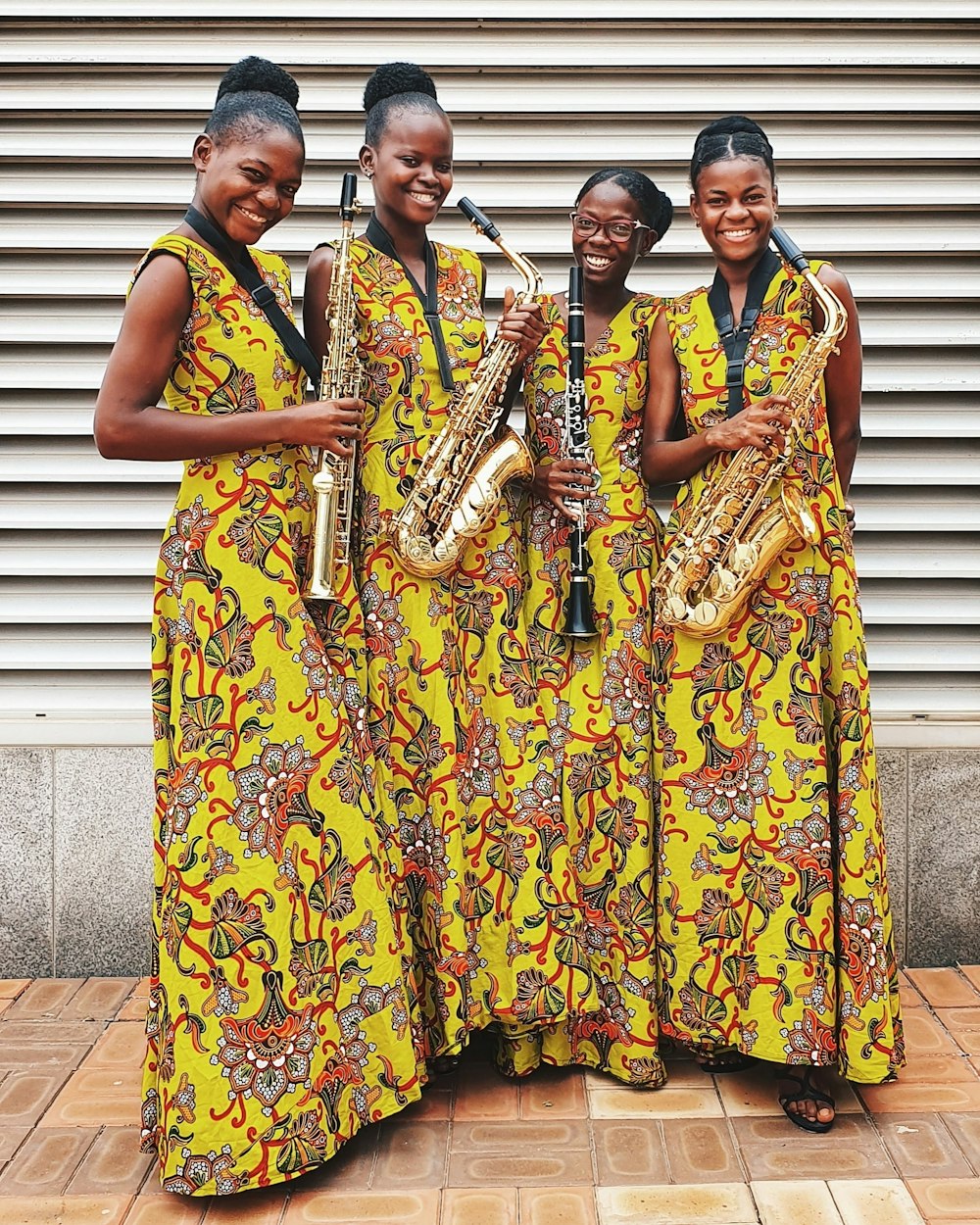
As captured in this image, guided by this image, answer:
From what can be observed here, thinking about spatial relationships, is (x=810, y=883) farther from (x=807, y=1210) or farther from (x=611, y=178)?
(x=611, y=178)

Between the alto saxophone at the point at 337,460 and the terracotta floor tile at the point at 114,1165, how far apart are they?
1673 mm

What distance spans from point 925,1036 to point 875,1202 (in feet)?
3.38

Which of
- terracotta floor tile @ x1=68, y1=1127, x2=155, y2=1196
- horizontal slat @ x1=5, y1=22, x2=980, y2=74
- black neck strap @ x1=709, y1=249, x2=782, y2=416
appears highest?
horizontal slat @ x1=5, y1=22, x2=980, y2=74

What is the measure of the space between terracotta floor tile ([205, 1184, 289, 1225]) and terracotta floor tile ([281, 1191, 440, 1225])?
0.10 feet

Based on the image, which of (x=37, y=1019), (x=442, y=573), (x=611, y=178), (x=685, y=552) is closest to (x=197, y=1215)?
(x=37, y=1019)

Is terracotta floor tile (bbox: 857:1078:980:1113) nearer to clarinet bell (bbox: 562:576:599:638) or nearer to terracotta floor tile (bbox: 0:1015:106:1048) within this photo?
clarinet bell (bbox: 562:576:599:638)

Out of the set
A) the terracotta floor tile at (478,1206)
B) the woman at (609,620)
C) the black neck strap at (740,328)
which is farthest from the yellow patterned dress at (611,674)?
the terracotta floor tile at (478,1206)

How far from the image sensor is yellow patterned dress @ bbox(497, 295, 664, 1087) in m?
3.45

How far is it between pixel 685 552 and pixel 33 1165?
8.35 feet

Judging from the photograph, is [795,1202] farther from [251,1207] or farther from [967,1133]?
[251,1207]

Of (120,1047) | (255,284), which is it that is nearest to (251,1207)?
(120,1047)

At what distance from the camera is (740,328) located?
3.33 meters

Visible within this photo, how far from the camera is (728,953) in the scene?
3.39 metres

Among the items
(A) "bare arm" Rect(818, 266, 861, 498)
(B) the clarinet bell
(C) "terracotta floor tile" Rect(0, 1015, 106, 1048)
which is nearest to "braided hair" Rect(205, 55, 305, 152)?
(B) the clarinet bell
